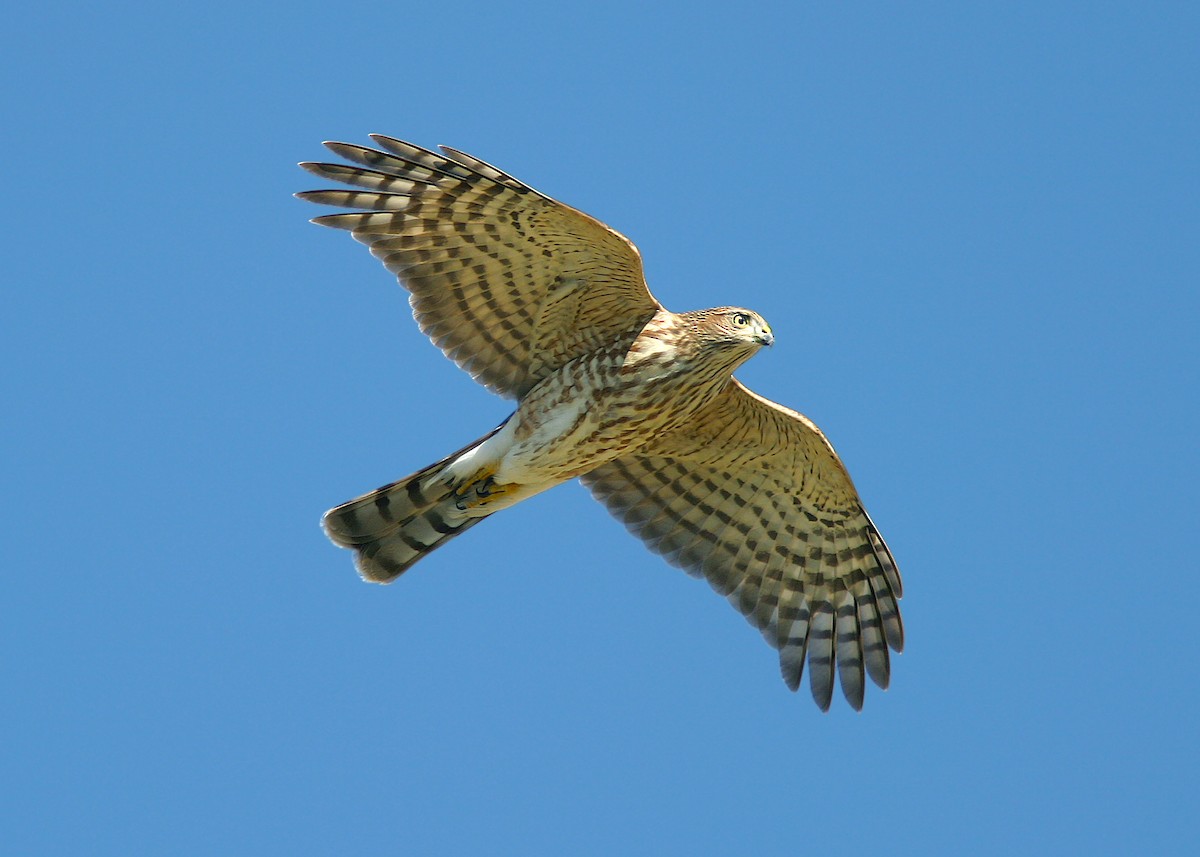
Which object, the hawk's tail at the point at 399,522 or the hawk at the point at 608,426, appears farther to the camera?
the hawk's tail at the point at 399,522

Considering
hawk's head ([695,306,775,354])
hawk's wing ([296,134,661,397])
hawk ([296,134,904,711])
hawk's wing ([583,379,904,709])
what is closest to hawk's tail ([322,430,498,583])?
hawk ([296,134,904,711])

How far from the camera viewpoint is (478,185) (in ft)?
28.9

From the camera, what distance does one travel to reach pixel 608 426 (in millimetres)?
9273

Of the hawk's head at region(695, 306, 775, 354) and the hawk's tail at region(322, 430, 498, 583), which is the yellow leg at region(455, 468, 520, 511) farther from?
the hawk's head at region(695, 306, 775, 354)

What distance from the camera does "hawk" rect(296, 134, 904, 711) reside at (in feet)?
29.2

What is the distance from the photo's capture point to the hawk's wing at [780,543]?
1045 cm

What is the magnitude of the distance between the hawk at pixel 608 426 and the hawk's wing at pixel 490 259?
1cm

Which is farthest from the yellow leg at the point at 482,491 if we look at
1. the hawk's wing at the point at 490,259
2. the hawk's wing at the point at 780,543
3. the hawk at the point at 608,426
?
the hawk's wing at the point at 780,543

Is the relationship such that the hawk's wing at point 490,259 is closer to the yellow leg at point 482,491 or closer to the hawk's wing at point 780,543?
the yellow leg at point 482,491

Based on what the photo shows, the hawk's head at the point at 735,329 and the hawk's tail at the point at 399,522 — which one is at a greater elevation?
the hawk's head at the point at 735,329

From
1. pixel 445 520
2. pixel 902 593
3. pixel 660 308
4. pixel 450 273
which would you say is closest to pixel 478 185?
pixel 450 273

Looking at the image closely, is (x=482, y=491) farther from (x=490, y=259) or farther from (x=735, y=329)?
(x=735, y=329)

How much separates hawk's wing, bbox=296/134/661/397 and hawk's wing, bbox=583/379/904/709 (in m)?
1.29

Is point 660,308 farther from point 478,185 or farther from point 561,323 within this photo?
point 478,185
